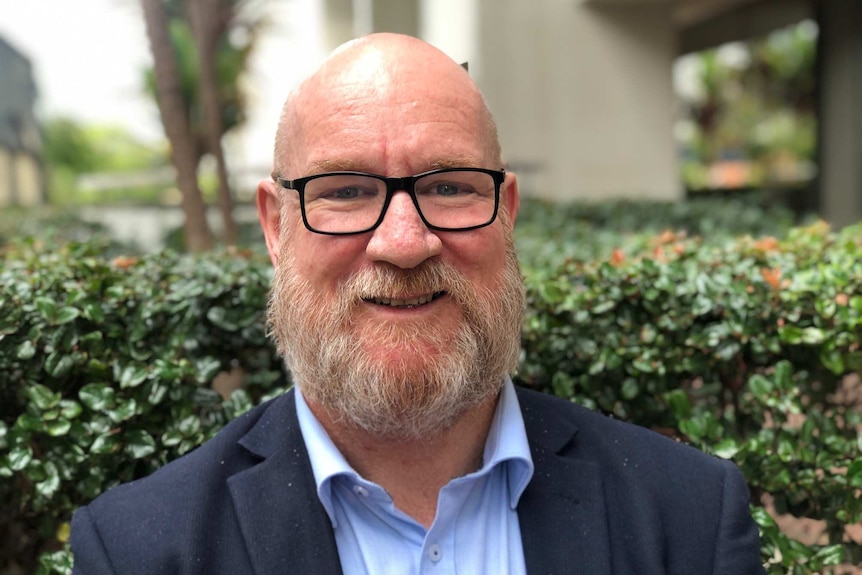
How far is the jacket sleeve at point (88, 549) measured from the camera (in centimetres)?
163

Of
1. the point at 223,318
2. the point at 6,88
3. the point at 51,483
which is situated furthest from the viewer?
the point at 6,88

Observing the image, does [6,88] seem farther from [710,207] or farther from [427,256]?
[427,256]

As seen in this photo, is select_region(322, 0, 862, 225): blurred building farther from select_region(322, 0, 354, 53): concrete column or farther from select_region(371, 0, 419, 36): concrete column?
select_region(322, 0, 354, 53): concrete column

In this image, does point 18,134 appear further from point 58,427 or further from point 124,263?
point 58,427

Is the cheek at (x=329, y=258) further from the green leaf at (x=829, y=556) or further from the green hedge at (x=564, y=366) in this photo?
the green leaf at (x=829, y=556)

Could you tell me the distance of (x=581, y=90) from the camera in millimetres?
11562

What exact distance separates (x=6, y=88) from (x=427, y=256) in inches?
566

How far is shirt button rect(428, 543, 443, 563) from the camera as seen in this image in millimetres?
1704

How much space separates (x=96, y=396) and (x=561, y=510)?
125cm

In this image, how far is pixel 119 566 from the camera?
1640 mm

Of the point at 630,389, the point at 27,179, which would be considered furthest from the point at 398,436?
the point at 27,179

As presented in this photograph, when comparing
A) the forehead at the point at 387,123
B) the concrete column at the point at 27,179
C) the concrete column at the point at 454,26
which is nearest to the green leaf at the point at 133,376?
the forehead at the point at 387,123

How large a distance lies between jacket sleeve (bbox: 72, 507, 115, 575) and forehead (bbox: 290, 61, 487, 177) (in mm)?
873

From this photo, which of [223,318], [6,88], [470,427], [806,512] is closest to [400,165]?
[470,427]
